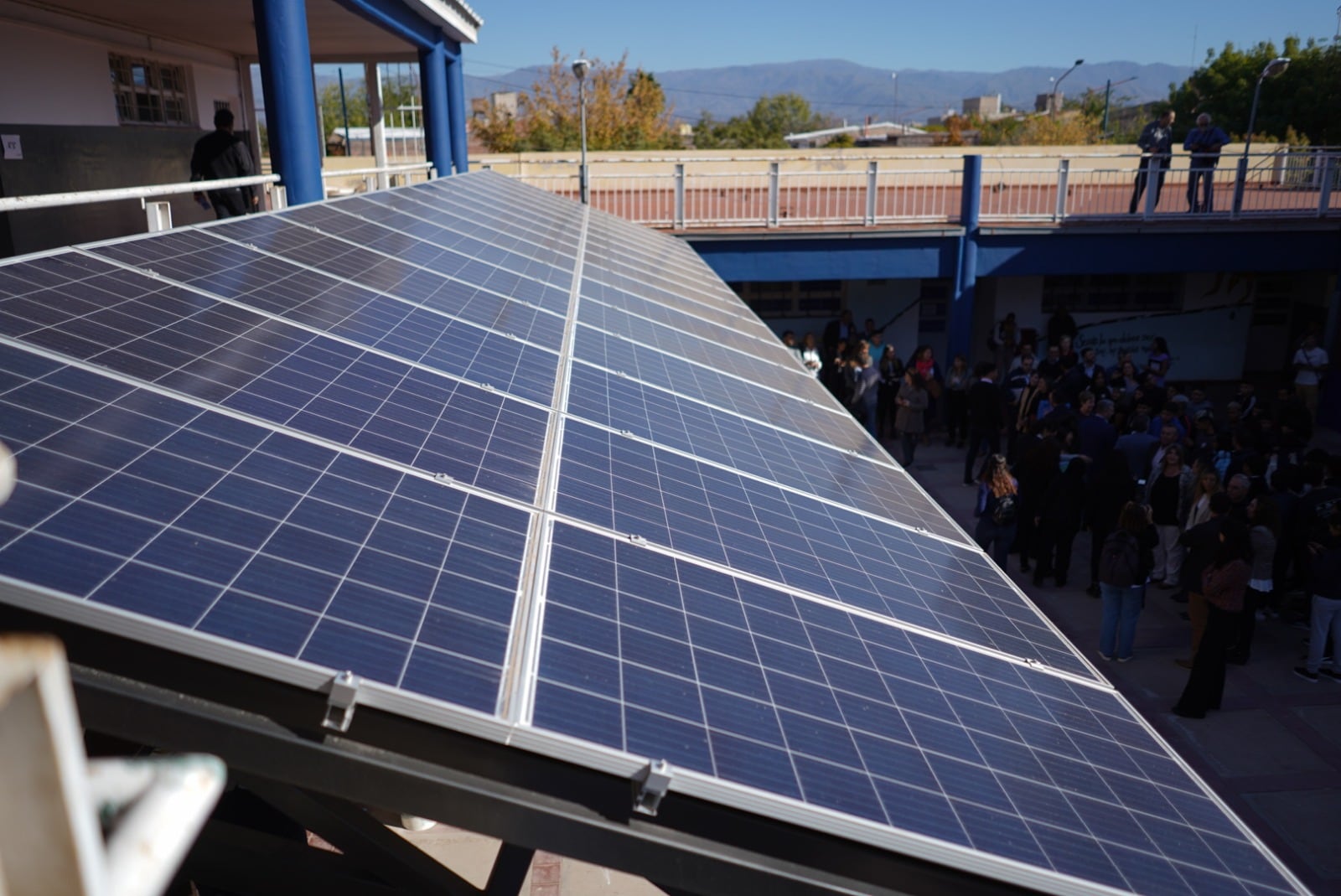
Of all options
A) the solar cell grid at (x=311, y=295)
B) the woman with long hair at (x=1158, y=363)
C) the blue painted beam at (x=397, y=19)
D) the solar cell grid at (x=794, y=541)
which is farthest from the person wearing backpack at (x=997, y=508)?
the blue painted beam at (x=397, y=19)

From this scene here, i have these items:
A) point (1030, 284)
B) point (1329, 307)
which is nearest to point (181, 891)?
point (1030, 284)

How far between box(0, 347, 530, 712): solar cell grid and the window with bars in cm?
1427

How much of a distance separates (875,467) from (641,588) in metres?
3.53

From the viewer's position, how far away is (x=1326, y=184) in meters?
19.0

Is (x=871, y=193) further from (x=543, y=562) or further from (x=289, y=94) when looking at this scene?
(x=543, y=562)

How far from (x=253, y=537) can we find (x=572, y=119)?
64.1 metres

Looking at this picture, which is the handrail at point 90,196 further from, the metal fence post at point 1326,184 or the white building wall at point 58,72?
the metal fence post at point 1326,184

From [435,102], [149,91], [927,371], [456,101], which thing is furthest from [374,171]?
[456,101]

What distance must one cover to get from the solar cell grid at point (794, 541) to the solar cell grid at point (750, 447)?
9.4 inches

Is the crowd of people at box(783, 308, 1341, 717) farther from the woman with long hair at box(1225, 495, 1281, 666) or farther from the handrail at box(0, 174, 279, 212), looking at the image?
the handrail at box(0, 174, 279, 212)

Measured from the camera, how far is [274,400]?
12.0 ft

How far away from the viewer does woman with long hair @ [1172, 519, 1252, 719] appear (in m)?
Answer: 8.70

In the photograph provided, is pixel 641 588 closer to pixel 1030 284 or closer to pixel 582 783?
pixel 582 783

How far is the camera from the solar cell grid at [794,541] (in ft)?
13.1
